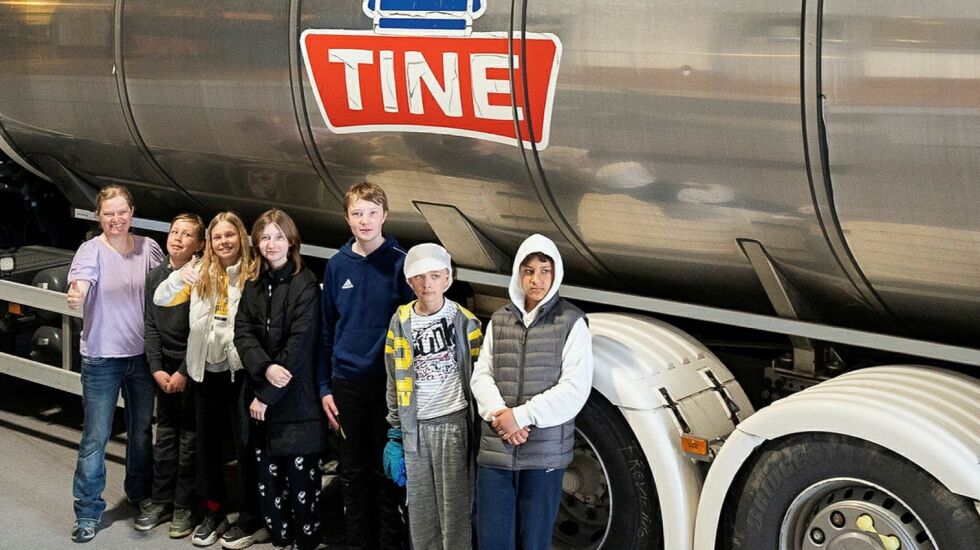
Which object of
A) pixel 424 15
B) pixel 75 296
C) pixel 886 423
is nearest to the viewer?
pixel 886 423

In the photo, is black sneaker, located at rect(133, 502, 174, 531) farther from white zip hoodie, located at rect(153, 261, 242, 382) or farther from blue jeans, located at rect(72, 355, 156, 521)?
white zip hoodie, located at rect(153, 261, 242, 382)

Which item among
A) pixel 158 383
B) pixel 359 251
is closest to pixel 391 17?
pixel 359 251

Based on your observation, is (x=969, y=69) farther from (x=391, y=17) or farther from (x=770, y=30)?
(x=391, y=17)

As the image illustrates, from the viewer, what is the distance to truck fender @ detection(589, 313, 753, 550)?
4.49 m

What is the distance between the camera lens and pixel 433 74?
4.83 m

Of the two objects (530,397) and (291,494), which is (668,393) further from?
(291,494)

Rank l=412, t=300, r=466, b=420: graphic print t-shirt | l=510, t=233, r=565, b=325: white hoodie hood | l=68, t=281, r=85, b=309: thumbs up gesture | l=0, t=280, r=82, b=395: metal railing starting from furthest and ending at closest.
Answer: l=0, t=280, r=82, b=395: metal railing → l=68, t=281, r=85, b=309: thumbs up gesture → l=412, t=300, r=466, b=420: graphic print t-shirt → l=510, t=233, r=565, b=325: white hoodie hood

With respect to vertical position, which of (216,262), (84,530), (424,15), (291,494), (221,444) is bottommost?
(84,530)

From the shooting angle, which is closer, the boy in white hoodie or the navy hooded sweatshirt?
the boy in white hoodie

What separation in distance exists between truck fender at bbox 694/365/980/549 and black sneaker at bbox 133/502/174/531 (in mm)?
2935

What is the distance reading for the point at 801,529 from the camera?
4242mm

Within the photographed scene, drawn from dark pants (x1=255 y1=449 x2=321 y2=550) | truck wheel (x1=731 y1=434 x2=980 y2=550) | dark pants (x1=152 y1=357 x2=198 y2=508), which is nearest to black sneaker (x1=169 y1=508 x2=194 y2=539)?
dark pants (x1=152 y1=357 x2=198 y2=508)

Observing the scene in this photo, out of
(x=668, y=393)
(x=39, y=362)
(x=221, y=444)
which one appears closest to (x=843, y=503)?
(x=668, y=393)

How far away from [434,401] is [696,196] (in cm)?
134
